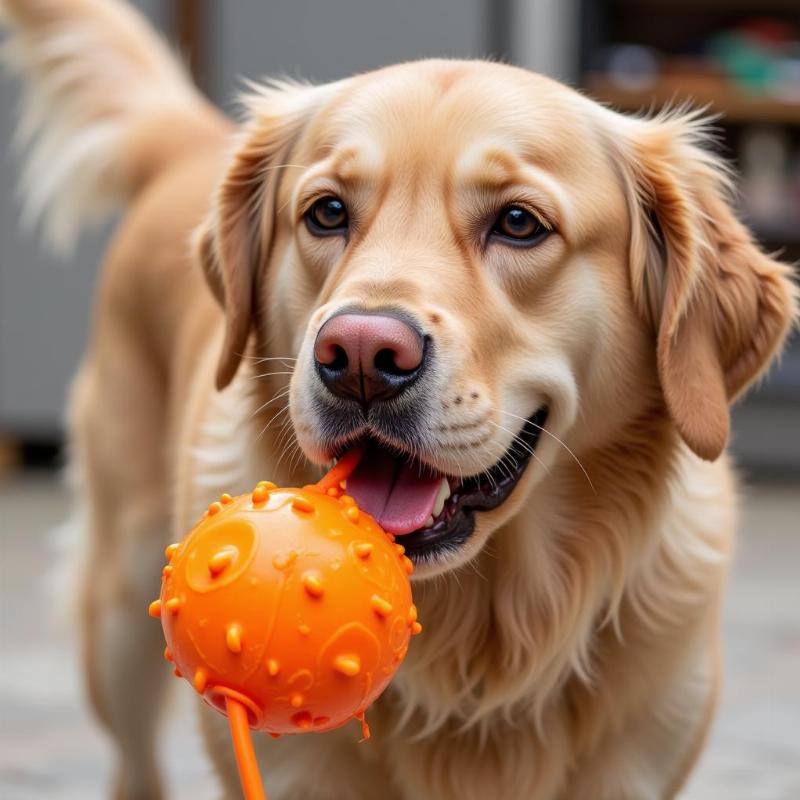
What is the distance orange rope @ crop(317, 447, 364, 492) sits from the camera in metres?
2.18

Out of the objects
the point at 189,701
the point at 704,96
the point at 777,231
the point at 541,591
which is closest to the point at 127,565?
the point at 189,701

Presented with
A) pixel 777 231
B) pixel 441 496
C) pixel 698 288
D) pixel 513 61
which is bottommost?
pixel 777 231

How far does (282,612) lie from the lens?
1957 millimetres

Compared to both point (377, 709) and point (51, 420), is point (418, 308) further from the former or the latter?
point (51, 420)

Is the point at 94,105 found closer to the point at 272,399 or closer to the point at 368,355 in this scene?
the point at 272,399

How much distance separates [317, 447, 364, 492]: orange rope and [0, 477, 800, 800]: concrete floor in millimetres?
Answer: 1057

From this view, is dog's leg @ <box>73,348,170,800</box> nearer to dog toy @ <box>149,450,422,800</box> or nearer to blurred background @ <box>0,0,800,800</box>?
dog toy @ <box>149,450,422,800</box>

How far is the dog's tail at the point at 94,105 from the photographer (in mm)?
4121

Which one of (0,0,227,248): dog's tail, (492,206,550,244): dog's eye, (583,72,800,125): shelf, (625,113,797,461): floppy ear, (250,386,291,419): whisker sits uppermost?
(492,206,550,244): dog's eye

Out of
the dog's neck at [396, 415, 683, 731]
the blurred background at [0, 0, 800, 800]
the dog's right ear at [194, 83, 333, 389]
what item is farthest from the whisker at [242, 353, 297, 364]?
the blurred background at [0, 0, 800, 800]

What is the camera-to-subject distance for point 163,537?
3574 mm

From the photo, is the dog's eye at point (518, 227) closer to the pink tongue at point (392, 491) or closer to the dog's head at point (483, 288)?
the dog's head at point (483, 288)

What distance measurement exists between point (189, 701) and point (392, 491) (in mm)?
1792

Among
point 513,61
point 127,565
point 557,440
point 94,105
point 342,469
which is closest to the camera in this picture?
point 342,469
